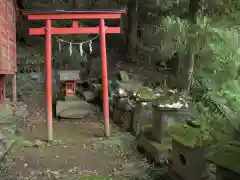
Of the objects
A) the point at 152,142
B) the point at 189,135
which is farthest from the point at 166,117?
the point at 189,135

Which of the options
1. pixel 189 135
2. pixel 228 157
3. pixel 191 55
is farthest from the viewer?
pixel 191 55

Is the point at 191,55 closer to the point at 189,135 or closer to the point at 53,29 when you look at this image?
the point at 53,29

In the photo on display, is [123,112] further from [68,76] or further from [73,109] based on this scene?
[68,76]

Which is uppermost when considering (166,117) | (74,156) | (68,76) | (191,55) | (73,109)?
(191,55)

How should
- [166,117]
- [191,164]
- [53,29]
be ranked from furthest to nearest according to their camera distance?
[53,29]
[166,117]
[191,164]

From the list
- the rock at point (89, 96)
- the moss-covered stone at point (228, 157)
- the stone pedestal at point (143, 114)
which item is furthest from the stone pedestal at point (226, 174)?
the rock at point (89, 96)

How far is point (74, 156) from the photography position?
7977 millimetres

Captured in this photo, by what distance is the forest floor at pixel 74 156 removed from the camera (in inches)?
258

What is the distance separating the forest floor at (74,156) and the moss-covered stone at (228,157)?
2.67 m

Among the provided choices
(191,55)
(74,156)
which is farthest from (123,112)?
(74,156)

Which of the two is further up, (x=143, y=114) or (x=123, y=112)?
(x=143, y=114)

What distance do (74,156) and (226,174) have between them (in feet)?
17.1

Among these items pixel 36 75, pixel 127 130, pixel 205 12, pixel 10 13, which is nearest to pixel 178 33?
pixel 205 12

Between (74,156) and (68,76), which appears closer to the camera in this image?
(74,156)
